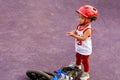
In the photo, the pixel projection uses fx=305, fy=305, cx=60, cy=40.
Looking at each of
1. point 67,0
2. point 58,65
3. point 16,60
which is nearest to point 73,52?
point 58,65

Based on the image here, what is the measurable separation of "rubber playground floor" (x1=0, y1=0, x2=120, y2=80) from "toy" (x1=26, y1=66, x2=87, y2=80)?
164 mm

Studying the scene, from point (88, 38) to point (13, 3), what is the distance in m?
1.54

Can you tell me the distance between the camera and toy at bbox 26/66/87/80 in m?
2.37

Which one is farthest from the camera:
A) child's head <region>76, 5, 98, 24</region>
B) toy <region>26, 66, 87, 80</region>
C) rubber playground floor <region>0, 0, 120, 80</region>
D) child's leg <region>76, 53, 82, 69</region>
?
rubber playground floor <region>0, 0, 120, 80</region>

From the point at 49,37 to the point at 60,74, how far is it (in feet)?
2.58

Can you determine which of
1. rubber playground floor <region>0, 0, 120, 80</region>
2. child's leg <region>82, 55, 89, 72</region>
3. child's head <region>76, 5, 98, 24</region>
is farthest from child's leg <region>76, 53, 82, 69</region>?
child's head <region>76, 5, 98, 24</region>

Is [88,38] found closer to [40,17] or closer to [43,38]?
[43,38]

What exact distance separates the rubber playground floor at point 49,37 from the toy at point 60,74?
164 mm

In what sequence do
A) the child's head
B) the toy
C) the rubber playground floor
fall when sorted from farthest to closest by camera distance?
the rubber playground floor → the toy → the child's head

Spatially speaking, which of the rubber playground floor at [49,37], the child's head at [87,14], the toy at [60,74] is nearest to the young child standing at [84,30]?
the child's head at [87,14]

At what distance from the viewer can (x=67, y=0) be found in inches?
149

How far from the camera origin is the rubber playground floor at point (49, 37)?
2744mm

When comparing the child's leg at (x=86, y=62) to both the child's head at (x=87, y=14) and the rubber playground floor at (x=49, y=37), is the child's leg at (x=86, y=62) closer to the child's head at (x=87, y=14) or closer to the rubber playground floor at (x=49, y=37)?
the rubber playground floor at (x=49, y=37)

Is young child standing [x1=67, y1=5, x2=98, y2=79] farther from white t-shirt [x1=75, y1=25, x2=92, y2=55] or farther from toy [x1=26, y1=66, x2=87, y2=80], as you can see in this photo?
toy [x1=26, y1=66, x2=87, y2=80]
